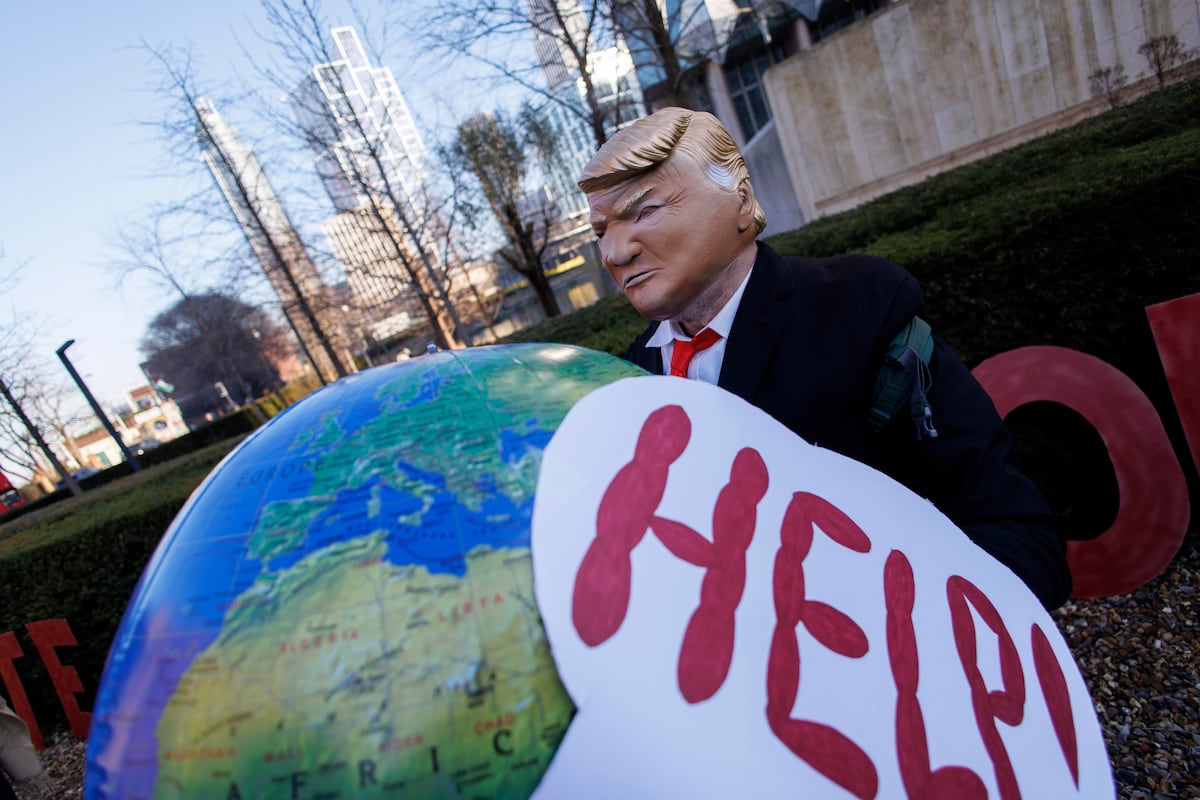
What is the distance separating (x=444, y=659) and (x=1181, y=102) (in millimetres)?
6183

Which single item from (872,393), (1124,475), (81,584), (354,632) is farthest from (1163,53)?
(81,584)

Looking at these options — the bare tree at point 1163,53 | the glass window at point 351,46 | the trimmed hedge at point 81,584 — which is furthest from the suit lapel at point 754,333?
the glass window at point 351,46

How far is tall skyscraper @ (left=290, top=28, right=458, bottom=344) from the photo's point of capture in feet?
32.6

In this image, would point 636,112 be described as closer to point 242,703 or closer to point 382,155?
point 382,155

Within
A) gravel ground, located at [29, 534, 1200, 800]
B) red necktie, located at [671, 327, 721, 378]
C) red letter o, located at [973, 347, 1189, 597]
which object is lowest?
gravel ground, located at [29, 534, 1200, 800]

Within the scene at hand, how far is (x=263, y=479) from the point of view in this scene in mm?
896

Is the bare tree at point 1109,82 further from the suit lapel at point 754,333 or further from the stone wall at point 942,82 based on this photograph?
the suit lapel at point 754,333

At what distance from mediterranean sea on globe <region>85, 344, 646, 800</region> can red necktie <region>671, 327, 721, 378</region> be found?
57 centimetres

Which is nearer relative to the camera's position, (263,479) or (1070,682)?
(263,479)

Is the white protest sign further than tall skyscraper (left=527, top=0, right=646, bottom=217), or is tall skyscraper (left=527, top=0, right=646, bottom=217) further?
tall skyscraper (left=527, top=0, right=646, bottom=217)

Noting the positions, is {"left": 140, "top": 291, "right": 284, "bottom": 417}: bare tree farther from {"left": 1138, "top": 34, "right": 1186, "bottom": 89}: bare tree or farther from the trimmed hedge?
{"left": 1138, "top": 34, "right": 1186, "bottom": 89}: bare tree

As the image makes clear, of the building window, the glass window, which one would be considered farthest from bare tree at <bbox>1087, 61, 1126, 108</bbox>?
the building window

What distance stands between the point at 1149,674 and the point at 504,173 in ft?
47.1

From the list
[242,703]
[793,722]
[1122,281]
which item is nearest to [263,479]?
[242,703]
